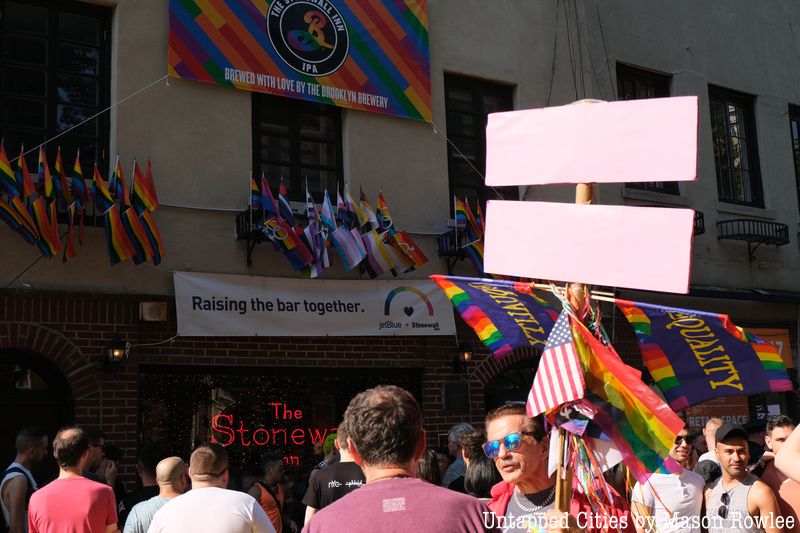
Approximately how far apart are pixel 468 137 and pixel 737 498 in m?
7.13

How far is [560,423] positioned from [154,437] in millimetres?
6351

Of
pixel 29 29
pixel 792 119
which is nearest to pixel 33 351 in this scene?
pixel 29 29

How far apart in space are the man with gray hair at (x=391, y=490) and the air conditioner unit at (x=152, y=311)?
645 centimetres

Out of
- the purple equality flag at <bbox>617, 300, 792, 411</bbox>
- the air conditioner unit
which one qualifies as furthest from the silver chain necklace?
the air conditioner unit

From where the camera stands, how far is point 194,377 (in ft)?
31.8

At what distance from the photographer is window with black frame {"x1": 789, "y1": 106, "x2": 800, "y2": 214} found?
49.7 ft

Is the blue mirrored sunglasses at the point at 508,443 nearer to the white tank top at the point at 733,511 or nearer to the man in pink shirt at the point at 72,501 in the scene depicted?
the white tank top at the point at 733,511

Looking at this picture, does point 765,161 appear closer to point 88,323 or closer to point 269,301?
point 269,301

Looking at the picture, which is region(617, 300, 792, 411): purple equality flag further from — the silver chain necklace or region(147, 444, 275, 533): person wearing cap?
region(147, 444, 275, 533): person wearing cap

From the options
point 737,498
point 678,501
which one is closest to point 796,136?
point 678,501

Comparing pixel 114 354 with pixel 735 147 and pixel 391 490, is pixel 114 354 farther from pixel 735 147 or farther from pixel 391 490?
pixel 735 147

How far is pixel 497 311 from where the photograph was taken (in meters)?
5.03

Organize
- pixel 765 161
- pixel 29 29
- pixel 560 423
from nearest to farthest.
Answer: pixel 560 423
pixel 29 29
pixel 765 161

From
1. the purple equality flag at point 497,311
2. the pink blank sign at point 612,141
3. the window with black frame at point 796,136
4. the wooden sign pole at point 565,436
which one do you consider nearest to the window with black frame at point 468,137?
the window with black frame at point 796,136
